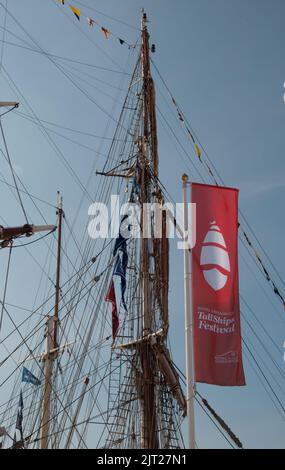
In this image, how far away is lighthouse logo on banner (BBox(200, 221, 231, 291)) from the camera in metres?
13.6

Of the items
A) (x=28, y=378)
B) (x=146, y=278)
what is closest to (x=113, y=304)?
(x=146, y=278)

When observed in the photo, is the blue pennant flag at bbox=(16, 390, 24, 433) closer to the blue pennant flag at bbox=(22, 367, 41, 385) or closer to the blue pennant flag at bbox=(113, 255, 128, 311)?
the blue pennant flag at bbox=(22, 367, 41, 385)

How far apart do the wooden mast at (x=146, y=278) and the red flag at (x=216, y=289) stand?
953cm

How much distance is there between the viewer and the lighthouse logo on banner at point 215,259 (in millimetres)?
Result: 13641

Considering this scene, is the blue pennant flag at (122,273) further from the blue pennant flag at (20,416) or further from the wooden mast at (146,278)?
the blue pennant flag at (20,416)

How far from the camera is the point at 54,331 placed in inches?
1339

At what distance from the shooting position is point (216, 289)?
1352 cm

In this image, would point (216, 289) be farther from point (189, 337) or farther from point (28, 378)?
point (28, 378)

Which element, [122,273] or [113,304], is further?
[122,273]

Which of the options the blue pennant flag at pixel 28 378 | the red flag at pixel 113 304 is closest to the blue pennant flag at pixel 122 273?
the red flag at pixel 113 304

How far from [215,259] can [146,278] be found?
11.0 meters
